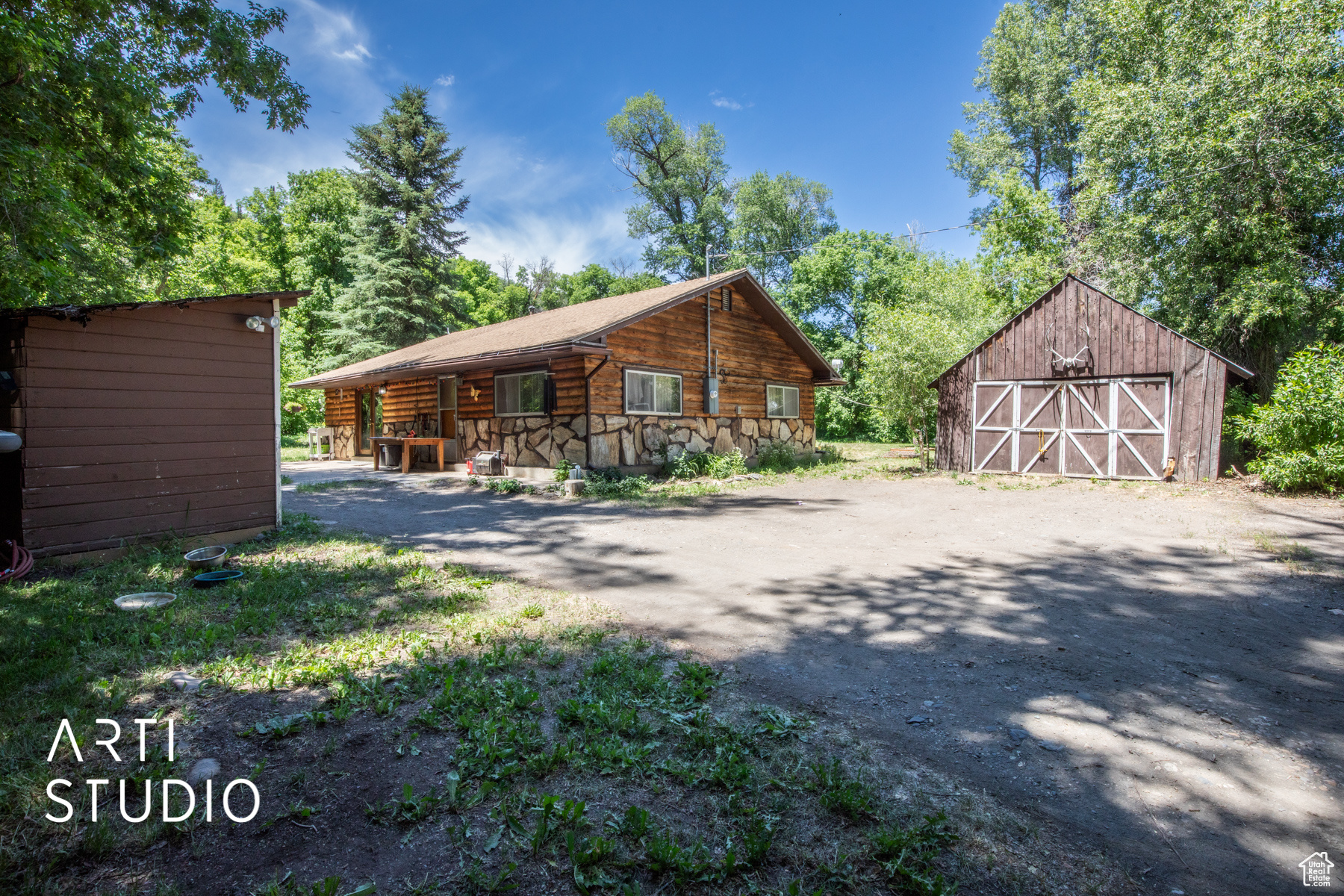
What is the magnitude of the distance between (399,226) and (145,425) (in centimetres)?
2176

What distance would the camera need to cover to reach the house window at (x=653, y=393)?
45.9 ft

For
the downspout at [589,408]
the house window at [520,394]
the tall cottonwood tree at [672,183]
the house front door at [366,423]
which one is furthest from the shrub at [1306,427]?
the tall cottonwood tree at [672,183]

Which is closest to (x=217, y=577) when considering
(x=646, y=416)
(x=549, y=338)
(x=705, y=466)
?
(x=549, y=338)

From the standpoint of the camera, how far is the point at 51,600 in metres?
4.62

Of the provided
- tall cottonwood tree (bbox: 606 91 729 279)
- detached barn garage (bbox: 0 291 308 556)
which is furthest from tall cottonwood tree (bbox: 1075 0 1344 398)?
tall cottonwood tree (bbox: 606 91 729 279)

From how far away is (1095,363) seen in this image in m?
13.3

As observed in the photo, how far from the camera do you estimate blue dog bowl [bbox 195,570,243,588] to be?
16.9 ft

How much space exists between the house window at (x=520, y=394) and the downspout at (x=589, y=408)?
1339mm

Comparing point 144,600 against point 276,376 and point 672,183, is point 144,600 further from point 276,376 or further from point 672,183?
point 672,183

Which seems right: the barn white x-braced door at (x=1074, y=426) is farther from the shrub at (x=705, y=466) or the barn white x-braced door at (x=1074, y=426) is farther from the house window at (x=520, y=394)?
the house window at (x=520, y=394)

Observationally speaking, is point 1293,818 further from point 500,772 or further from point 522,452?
point 522,452

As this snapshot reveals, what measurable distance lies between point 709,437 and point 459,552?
9.99 meters

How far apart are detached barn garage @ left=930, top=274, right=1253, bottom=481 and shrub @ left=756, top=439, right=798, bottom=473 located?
4.22 metres

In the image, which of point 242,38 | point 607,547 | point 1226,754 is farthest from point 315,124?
point 1226,754
